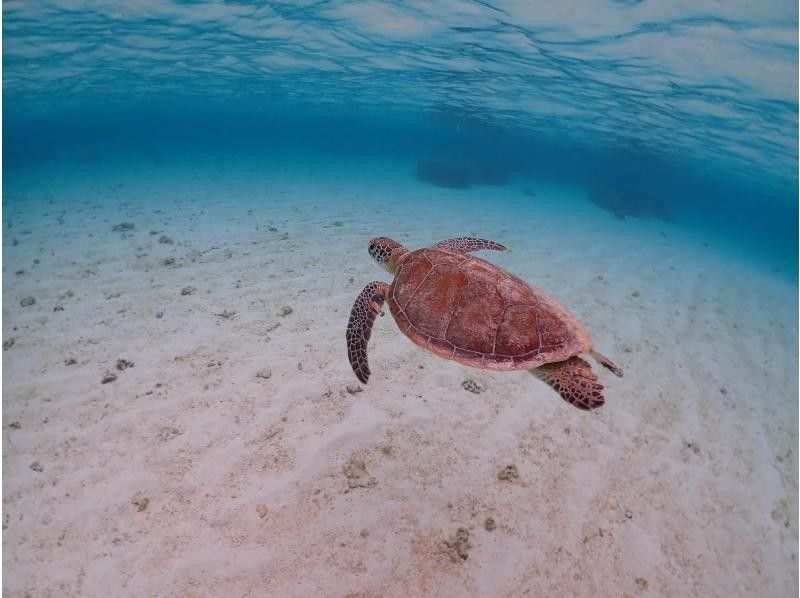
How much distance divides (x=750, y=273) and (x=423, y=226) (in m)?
16.4

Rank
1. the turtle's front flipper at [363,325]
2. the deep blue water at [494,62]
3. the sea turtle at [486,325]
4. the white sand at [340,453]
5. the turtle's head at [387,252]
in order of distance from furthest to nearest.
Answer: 1. the deep blue water at [494,62]
2. the turtle's head at [387,252]
3. the turtle's front flipper at [363,325]
4. the sea turtle at [486,325]
5. the white sand at [340,453]

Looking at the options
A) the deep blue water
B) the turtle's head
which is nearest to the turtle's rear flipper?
the turtle's head

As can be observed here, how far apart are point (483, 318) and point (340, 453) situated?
7.28 ft

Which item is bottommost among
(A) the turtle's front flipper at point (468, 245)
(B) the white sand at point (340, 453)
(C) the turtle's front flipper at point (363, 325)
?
(B) the white sand at point (340, 453)

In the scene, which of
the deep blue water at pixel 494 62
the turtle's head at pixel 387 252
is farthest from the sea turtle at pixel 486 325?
the deep blue water at pixel 494 62

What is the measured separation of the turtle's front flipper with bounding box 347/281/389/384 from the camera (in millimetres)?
3998

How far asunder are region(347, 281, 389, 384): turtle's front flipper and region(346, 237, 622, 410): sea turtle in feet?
0.04

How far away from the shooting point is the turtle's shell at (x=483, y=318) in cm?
357

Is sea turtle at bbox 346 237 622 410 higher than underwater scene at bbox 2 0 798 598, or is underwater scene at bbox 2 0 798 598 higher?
sea turtle at bbox 346 237 622 410

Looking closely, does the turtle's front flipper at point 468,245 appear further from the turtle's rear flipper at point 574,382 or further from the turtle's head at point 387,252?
the turtle's rear flipper at point 574,382

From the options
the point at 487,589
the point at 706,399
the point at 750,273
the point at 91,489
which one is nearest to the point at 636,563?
the point at 487,589

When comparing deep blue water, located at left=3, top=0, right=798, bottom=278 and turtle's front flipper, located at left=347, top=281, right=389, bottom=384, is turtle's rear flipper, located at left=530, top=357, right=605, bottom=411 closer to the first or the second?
turtle's front flipper, located at left=347, top=281, right=389, bottom=384

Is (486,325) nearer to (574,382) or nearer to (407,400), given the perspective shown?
(574,382)

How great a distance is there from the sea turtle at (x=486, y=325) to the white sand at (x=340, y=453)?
4.55 ft
